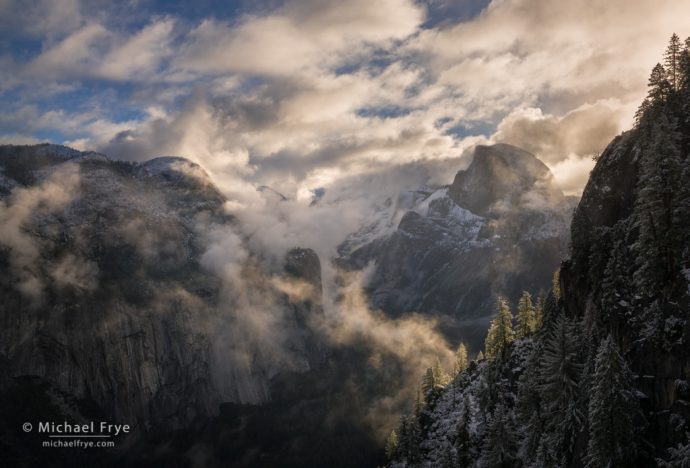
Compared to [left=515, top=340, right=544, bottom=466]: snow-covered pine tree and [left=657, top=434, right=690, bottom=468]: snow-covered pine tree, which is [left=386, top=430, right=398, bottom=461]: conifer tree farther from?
[left=657, top=434, right=690, bottom=468]: snow-covered pine tree

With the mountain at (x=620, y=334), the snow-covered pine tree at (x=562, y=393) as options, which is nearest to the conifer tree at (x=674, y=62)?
the mountain at (x=620, y=334)

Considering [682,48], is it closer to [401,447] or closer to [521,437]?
[521,437]

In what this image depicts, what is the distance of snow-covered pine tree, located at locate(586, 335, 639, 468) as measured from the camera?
51.4 meters

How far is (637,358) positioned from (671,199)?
18173 mm

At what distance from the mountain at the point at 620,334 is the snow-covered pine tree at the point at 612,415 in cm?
10

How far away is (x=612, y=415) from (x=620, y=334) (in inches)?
508

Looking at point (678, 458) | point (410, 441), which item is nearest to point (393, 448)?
point (410, 441)

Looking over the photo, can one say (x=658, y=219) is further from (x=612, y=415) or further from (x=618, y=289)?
(x=612, y=415)

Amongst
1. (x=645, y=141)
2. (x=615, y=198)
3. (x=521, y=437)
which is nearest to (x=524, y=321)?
(x=521, y=437)

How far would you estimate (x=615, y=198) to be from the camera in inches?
2980

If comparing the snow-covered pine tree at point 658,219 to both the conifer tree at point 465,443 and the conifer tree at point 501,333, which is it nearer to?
the conifer tree at point 465,443

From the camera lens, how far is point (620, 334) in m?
61.5

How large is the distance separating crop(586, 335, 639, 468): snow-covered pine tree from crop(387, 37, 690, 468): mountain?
0.33 ft

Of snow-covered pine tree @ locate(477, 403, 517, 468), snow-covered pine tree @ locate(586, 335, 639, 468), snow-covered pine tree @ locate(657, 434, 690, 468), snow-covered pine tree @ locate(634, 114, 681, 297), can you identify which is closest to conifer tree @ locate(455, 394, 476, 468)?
snow-covered pine tree @ locate(477, 403, 517, 468)
